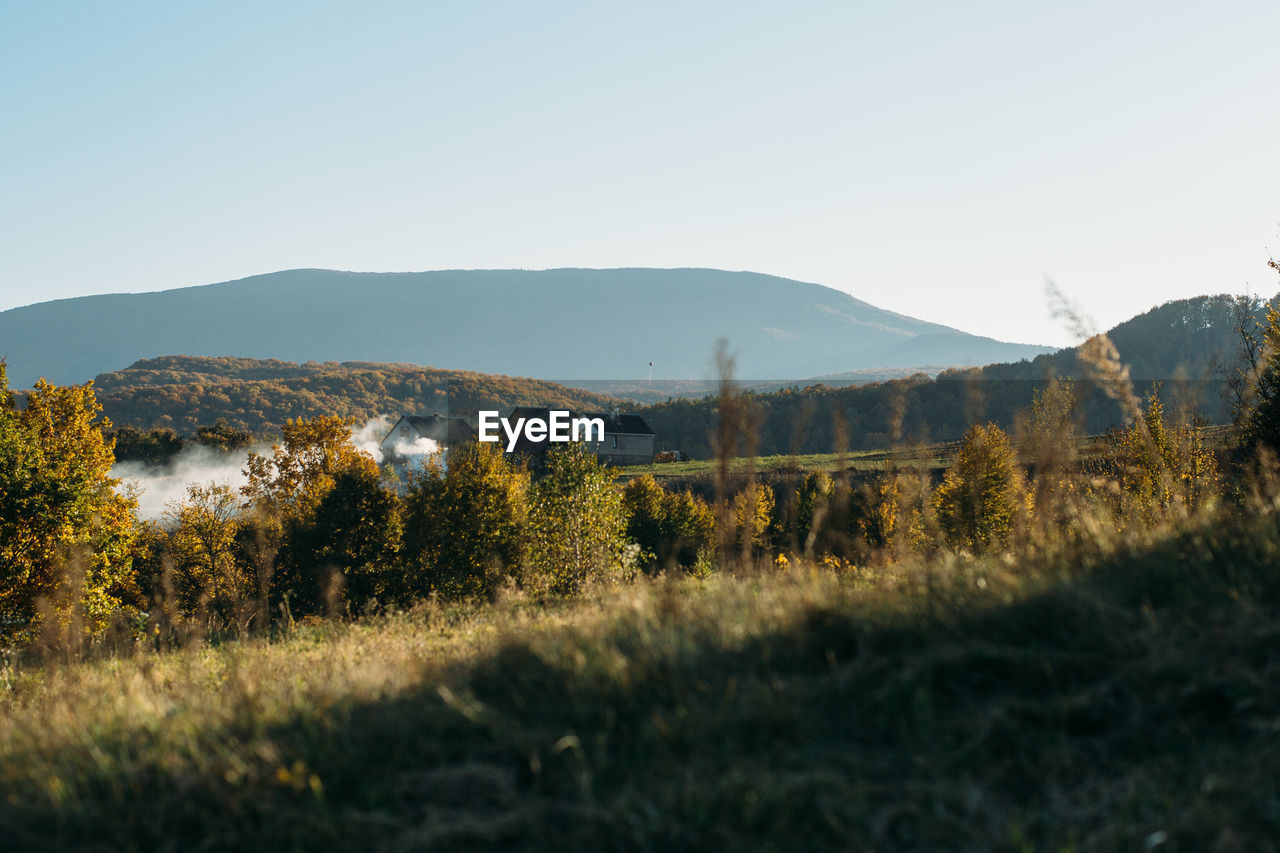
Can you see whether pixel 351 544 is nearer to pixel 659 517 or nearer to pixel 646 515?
pixel 646 515

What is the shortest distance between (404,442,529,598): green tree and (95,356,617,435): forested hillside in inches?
2795

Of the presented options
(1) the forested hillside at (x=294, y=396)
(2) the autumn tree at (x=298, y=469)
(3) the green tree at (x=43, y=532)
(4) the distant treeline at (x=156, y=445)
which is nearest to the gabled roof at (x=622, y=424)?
(1) the forested hillside at (x=294, y=396)

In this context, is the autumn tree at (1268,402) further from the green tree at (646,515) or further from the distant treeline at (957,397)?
the distant treeline at (957,397)

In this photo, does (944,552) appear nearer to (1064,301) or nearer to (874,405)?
(1064,301)

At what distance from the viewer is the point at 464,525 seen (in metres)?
37.8

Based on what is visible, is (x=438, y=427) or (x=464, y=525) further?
(x=438, y=427)

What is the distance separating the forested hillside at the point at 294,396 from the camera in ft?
428

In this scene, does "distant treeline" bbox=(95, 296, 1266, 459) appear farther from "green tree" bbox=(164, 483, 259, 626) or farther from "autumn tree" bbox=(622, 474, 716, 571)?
"green tree" bbox=(164, 483, 259, 626)

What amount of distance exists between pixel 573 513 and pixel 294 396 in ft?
425

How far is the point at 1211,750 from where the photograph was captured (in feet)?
11.8

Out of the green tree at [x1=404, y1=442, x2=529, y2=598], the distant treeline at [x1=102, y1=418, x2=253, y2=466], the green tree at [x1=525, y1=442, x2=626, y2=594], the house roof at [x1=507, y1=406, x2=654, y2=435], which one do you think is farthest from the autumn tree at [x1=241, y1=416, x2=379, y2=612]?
the house roof at [x1=507, y1=406, x2=654, y2=435]

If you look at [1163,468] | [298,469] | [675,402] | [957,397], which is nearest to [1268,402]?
[1163,468]

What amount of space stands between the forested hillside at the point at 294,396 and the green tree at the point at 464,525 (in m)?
71.0

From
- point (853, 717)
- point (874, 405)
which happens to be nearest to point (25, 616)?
point (853, 717)
